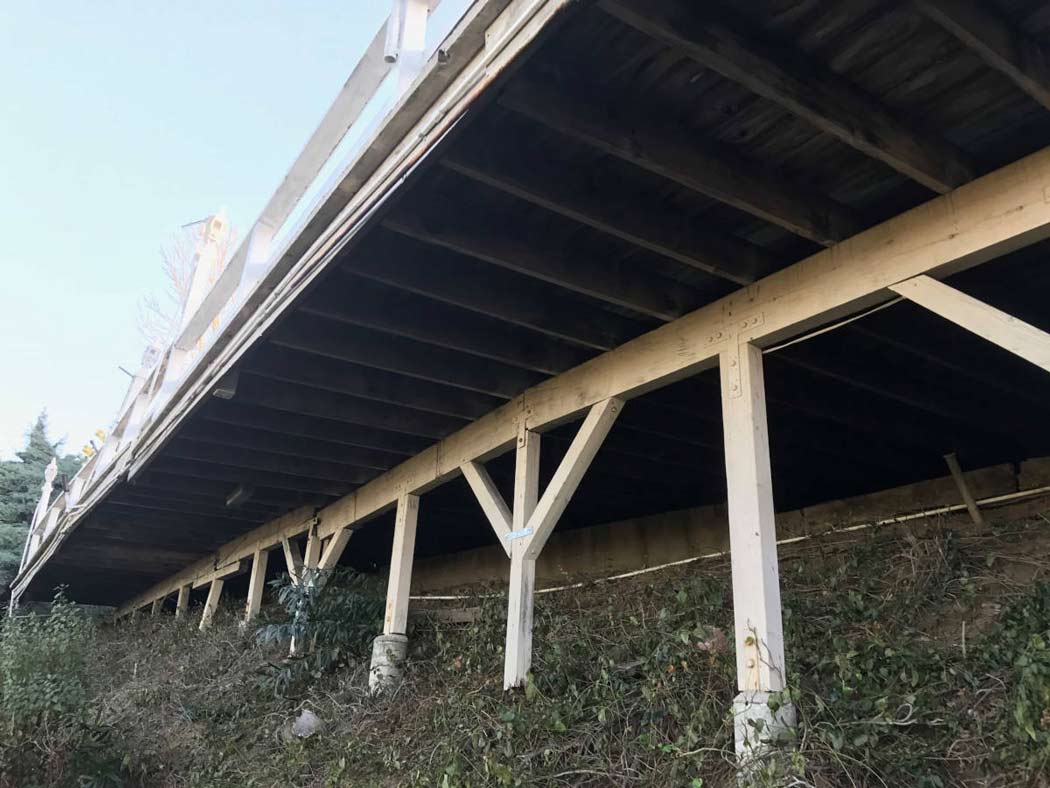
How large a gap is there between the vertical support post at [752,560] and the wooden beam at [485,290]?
3.03 feet

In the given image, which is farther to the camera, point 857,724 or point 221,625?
point 221,625

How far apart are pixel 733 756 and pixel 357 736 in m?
2.77

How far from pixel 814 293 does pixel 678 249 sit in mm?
652

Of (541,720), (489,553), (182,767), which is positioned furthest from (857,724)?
(489,553)

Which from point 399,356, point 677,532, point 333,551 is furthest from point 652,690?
point 333,551

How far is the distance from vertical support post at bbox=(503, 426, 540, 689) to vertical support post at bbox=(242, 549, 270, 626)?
498 cm

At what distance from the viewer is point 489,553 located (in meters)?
10.1

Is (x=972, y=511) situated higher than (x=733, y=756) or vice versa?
(x=972, y=511)

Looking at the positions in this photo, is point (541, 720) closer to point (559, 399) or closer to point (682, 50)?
point (559, 399)

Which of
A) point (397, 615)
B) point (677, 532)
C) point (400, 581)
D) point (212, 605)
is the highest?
point (677, 532)

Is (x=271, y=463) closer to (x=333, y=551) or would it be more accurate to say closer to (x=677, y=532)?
(x=333, y=551)

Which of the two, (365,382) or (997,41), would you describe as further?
(365,382)

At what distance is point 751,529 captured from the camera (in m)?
3.43

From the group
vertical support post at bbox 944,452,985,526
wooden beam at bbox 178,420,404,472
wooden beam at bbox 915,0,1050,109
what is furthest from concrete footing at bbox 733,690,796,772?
wooden beam at bbox 178,420,404,472
